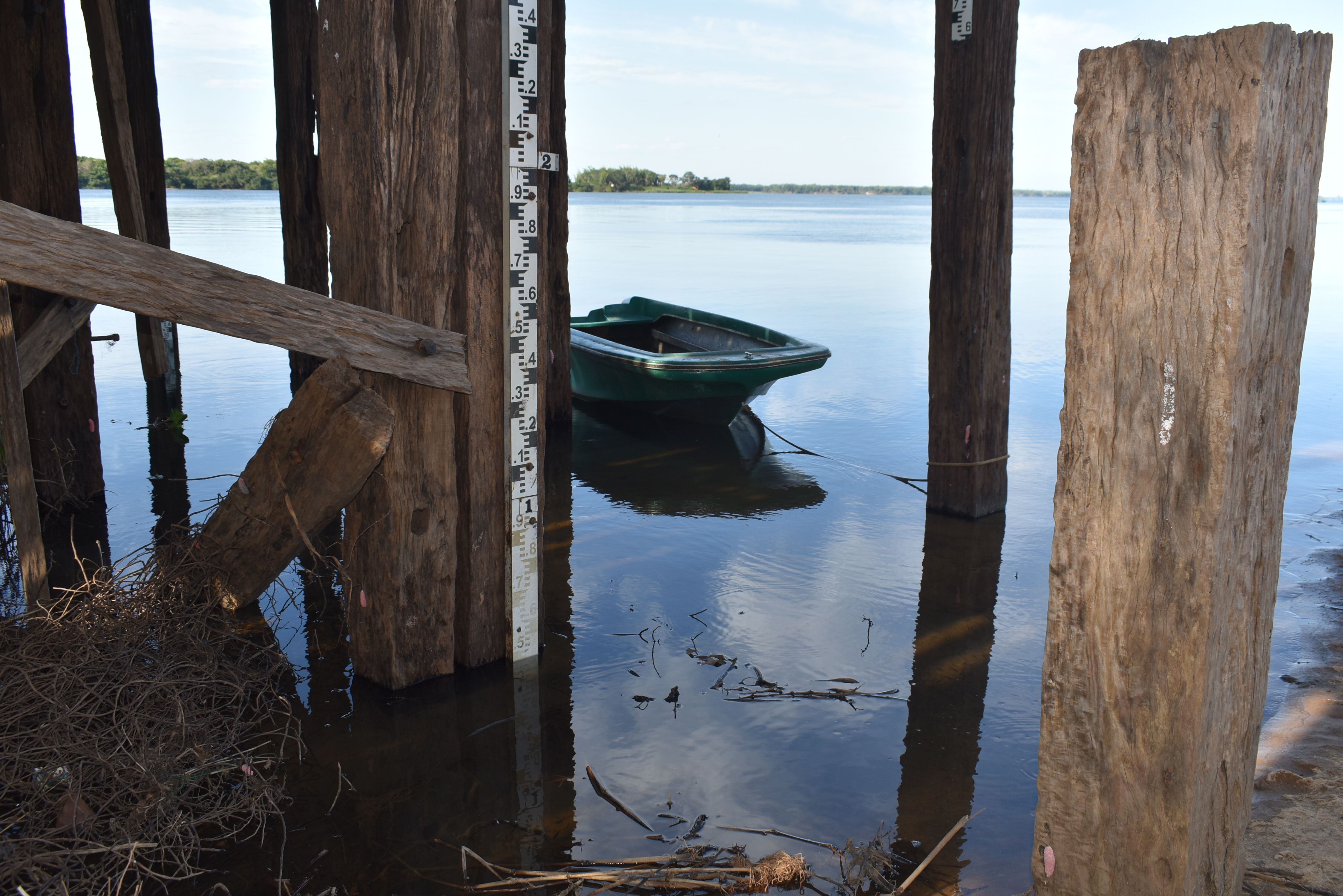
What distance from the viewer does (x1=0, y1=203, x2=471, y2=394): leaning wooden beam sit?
2764 millimetres

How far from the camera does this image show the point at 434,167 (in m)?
3.58

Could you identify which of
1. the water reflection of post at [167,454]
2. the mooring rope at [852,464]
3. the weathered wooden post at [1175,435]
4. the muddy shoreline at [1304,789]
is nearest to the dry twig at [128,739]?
the water reflection of post at [167,454]

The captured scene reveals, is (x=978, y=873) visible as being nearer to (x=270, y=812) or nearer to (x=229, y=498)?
(x=270, y=812)

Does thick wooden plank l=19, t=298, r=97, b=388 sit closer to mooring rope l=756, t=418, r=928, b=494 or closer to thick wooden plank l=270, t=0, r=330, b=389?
thick wooden plank l=270, t=0, r=330, b=389

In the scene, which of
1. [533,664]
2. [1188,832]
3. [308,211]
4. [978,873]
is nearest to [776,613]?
[533,664]

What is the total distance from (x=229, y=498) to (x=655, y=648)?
1966mm

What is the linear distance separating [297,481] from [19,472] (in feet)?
3.28

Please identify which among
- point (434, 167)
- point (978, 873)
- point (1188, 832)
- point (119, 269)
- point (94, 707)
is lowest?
point (978, 873)

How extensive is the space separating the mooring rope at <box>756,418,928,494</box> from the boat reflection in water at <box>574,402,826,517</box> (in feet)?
0.55

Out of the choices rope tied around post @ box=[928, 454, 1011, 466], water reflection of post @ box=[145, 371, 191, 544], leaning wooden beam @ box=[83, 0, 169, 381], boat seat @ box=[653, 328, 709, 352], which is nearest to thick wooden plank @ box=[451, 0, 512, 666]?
water reflection of post @ box=[145, 371, 191, 544]

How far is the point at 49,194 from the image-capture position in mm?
5293

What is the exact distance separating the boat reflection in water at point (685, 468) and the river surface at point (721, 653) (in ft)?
0.12

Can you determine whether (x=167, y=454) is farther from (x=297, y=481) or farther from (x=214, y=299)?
(x=214, y=299)

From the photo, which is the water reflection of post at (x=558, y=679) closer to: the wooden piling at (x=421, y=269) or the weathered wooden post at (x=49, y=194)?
the wooden piling at (x=421, y=269)
